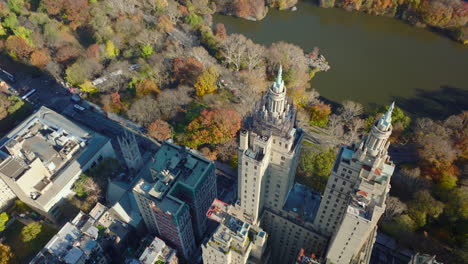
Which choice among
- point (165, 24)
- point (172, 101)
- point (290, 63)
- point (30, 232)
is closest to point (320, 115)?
point (290, 63)

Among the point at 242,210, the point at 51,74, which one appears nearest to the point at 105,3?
the point at 51,74

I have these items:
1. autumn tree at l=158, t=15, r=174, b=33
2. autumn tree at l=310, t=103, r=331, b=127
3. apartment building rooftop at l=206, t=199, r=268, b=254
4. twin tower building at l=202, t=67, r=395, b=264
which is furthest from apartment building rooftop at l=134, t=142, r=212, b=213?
autumn tree at l=158, t=15, r=174, b=33

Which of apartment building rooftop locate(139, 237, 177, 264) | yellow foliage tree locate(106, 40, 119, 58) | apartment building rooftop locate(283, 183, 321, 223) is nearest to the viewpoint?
apartment building rooftop locate(283, 183, 321, 223)

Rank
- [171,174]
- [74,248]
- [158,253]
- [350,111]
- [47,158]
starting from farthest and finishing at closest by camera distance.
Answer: [350,111] → [47,158] → [171,174] → [158,253] → [74,248]

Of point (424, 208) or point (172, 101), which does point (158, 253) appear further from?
point (424, 208)

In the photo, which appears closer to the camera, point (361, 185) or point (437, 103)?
point (361, 185)

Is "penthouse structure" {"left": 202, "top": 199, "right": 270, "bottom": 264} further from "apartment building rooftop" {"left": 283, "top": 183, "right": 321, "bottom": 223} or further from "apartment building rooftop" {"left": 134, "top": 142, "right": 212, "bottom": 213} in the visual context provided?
"apartment building rooftop" {"left": 134, "top": 142, "right": 212, "bottom": 213}

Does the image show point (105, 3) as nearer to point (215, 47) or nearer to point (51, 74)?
point (51, 74)
